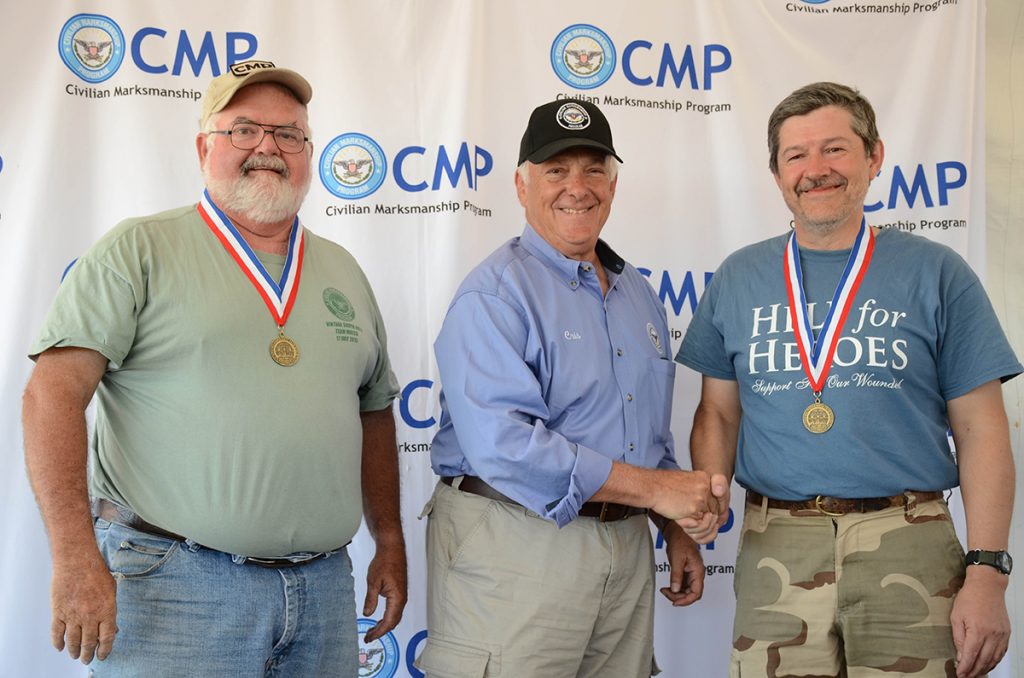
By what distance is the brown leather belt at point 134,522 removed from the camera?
2053 millimetres

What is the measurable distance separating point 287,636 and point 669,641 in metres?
1.72

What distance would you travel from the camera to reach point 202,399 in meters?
2.09

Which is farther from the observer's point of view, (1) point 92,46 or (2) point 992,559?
(1) point 92,46

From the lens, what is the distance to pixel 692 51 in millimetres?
3508

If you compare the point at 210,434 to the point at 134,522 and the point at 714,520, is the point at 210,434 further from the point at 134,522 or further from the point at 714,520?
the point at 714,520

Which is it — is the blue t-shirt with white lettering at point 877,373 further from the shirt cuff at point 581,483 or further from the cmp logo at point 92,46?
the cmp logo at point 92,46

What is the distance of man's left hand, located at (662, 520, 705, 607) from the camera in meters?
2.65

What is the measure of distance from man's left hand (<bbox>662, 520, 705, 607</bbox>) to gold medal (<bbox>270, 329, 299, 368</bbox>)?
1.15 m

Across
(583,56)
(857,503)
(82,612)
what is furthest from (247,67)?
(857,503)

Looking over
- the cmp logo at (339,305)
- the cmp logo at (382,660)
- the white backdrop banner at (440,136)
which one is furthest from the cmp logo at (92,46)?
the cmp logo at (382,660)

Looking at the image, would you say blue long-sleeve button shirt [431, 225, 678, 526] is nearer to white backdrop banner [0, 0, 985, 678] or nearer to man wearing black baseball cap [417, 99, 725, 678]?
man wearing black baseball cap [417, 99, 725, 678]

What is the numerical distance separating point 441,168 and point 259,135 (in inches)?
40.1

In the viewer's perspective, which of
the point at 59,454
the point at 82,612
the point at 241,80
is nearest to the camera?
the point at 82,612

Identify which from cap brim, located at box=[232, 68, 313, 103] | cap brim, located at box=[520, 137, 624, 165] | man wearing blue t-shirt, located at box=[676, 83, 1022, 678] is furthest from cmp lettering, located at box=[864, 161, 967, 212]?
cap brim, located at box=[232, 68, 313, 103]
